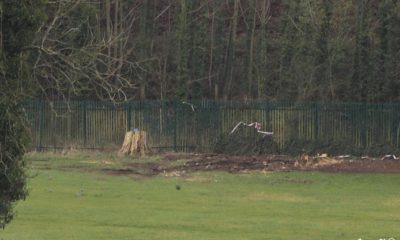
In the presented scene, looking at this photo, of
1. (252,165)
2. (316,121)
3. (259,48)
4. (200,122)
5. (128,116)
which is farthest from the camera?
(259,48)

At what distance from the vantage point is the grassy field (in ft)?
49.1

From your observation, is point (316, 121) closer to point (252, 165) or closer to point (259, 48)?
point (252, 165)

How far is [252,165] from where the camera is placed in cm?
3325

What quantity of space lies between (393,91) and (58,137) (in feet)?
65.3

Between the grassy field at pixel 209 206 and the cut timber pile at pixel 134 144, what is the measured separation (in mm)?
8153

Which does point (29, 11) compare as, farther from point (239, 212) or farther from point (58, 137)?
point (58, 137)

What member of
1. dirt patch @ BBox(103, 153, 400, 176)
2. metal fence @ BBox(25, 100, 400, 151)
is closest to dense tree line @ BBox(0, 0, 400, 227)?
metal fence @ BBox(25, 100, 400, 151)

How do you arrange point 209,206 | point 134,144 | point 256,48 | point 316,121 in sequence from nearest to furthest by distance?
1. point 209,206
2. point 134,144
3. point 316,121
4. point 256,48

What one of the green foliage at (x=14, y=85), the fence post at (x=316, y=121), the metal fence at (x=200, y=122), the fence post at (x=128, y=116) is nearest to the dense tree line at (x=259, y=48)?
the metal fence at (x=200, y=122)

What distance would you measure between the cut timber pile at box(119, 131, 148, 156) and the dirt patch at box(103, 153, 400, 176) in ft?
5.90

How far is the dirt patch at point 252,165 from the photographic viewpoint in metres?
31.2

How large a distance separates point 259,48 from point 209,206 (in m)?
35.1

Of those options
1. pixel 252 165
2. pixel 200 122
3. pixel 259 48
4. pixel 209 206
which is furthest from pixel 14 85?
pixel 259 48

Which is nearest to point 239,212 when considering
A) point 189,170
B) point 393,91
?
point 189,170
